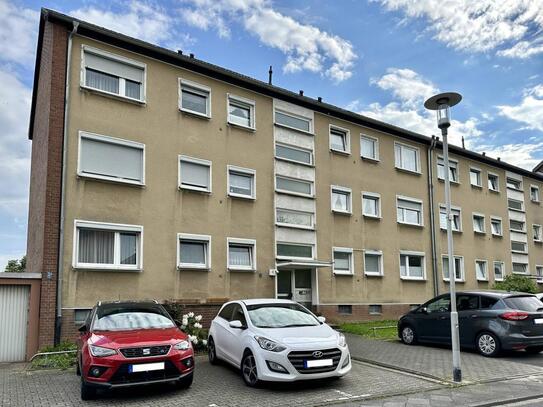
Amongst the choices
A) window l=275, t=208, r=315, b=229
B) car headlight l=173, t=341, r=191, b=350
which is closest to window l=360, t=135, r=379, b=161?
window l=275, t=208, r=315, b=229

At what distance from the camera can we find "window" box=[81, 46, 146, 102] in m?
15.5

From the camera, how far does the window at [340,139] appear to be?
72.1ft

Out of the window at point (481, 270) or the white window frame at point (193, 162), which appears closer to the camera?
the white window frame at point (193, 162)

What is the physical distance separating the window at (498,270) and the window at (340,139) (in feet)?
41.2

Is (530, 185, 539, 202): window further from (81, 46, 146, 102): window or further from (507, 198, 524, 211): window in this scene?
(81, 46, 146, 102): window

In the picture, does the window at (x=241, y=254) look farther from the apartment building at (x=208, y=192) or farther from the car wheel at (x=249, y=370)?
the car wheel at (x=249, y=370)

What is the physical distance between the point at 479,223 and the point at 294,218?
13934 mm

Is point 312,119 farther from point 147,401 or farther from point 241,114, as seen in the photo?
point 147,401

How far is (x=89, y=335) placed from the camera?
29.1 feet

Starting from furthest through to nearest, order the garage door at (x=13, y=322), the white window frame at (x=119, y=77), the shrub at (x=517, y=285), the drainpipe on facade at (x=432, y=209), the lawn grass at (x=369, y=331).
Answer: the shrub at (x=517, y=285) < the drainpipe on facade at (x=432, y=209) < the lawn grass at (x=369, y=331) < the white window frame at (x=119, y=77) < the garage door at (x=13, y=322)

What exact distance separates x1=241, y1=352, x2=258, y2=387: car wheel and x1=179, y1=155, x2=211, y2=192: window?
8332 millimetres

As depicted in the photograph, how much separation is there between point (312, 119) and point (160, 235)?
8718 millimetres

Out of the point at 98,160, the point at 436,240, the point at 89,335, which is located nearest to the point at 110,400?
the point at 89,335

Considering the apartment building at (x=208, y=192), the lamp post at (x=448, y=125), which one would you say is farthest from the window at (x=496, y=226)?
the lamp post at (x=448, y=125)
